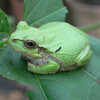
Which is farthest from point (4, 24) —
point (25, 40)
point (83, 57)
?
point (83, 57)

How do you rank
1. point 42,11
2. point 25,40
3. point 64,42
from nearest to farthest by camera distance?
point 25,40
point 64,42
point 42,11

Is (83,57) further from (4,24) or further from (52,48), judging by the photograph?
(4,24)

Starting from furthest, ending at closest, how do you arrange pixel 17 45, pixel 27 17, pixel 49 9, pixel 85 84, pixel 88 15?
pixel 88 15, pixel 49 9, pixel 27 17, pixel 85 84, pixel 17 45

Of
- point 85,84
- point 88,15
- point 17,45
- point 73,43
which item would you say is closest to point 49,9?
point 73,43

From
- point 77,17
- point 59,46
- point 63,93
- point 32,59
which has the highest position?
point 59,46

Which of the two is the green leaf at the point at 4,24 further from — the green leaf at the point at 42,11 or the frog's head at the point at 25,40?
the green leaf at the point at 42,11

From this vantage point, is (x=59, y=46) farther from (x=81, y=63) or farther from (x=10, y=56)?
(x=10, y=56)

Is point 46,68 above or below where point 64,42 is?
below
